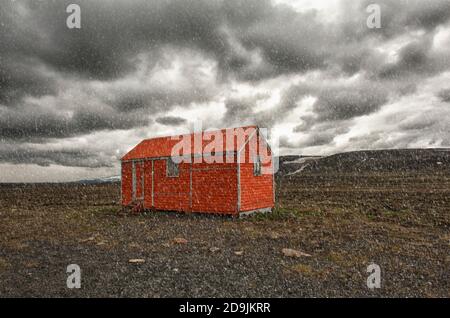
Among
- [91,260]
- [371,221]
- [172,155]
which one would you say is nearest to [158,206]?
[172,155]

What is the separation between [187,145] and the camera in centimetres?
2253

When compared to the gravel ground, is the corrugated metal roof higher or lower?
higher

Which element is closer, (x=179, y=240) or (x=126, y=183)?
(x=179, y=240)

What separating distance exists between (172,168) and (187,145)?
6.55ft

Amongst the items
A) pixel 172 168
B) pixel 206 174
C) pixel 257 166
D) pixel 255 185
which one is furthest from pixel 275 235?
pixel 172 168

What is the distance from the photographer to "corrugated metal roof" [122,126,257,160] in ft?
66.8

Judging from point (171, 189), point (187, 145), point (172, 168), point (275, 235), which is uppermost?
point (187, 145)

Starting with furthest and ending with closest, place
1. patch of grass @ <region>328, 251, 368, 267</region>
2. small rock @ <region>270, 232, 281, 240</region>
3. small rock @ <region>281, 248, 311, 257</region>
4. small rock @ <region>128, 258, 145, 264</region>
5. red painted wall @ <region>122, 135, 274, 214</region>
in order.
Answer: red painted wall @ <region>122, 135, 274, 214</region> < small rock @ <region>270, 232, 281, 240</region> < small rock @ <region>281, 248, 311, 257</region> < small rock @ <region>128, 258, 145, 264</region> < patch of grass @ <region>328, 251, 368, 267</region>

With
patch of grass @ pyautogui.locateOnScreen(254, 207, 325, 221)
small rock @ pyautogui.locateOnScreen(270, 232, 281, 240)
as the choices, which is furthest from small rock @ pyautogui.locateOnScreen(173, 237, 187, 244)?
patch of grass @ pyautogui.locateOnScreen(254, 207, 325, 221)

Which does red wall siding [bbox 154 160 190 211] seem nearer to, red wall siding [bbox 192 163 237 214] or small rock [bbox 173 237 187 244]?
red wall siding [bbox 192 163 237 214]

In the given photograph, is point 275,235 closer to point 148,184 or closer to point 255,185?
point 255,185

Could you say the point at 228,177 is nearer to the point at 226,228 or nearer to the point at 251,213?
the point at 251,213

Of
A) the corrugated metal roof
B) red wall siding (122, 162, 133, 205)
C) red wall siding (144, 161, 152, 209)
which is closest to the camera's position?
the corrugated metal roof

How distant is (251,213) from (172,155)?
6.96 meters
